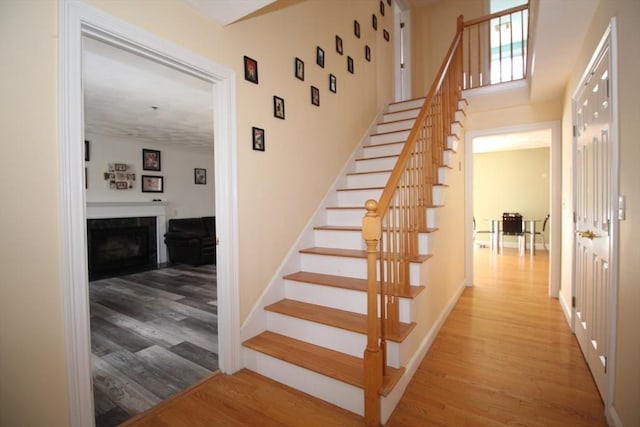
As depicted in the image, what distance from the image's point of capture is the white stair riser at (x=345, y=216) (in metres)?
3.01

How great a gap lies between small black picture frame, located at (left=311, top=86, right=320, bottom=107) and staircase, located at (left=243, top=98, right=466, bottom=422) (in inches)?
36.5

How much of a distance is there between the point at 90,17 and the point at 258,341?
207 centimetres

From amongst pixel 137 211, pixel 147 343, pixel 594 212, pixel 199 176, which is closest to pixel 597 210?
pixel 594 212

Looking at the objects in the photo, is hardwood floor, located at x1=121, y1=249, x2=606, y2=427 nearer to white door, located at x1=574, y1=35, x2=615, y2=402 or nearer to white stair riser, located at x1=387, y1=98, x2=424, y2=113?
white door, located at x1=574, y1=35, x2=615, y2=402

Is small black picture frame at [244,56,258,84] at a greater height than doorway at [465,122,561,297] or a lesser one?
greater

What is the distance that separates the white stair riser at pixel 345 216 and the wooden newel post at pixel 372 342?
1.34 meters

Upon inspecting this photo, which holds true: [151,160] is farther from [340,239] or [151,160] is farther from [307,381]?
[307,381]

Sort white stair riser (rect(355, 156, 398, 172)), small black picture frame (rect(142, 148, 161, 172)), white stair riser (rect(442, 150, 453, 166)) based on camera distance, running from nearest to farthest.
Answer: white stair riser (rect(442, 150, 453, 166)), white stair riser (rect(355, 156, 398, 172)), small black picture frame (rect(142, 148, 161, 172))

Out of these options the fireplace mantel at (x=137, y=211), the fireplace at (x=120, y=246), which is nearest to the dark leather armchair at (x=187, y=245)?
the fireplace mantel at (x=137, y=211)

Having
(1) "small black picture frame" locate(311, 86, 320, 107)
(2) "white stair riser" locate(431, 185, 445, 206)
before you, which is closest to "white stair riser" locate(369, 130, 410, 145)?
(2) "white stair riser" locate(431, 185, 445, 206)

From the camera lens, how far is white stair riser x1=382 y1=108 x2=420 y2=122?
4.14m

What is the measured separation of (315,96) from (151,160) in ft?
14.4

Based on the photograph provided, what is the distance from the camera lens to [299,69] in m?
2.81

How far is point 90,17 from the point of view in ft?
4.73
